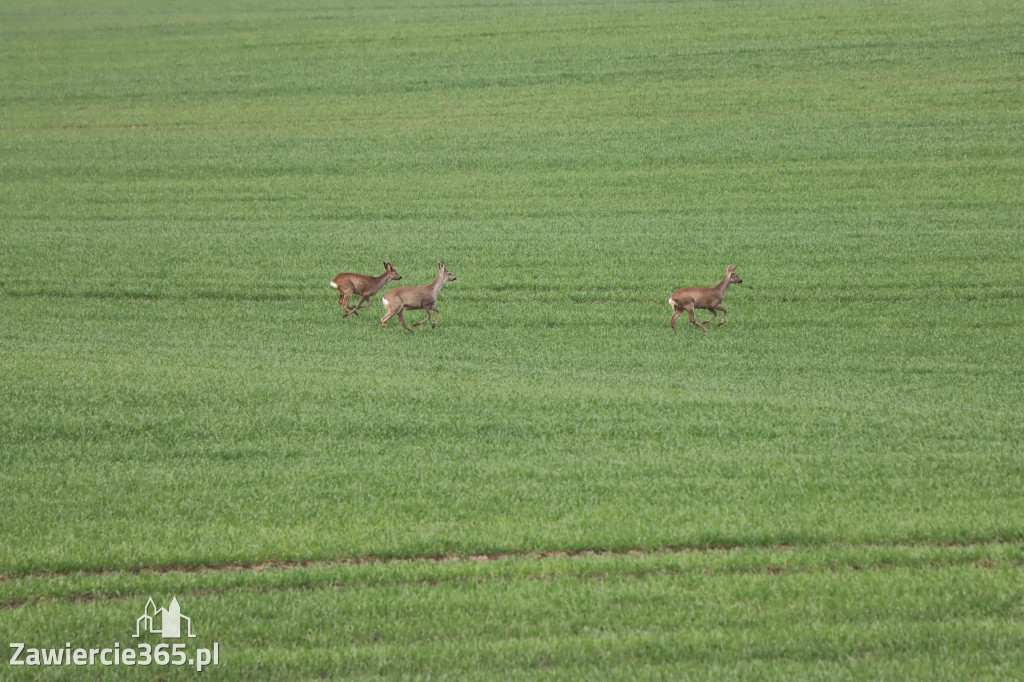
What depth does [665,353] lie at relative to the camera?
16344 millimetres

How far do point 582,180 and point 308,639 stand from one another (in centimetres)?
2017

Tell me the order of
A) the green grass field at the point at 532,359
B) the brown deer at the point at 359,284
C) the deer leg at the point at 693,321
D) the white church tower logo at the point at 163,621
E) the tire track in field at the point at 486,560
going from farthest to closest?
the brown deer at the point at 359,284
the deer leg at the point at 693,321
the tire track in field at the point at 486,560
the green grass field at the point at 532,359
the white church tower logo at the point at 163,621

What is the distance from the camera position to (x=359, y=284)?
1806cm

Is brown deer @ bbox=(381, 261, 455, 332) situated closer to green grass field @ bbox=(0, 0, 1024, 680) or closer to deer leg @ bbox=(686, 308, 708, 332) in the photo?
green grass field @ bbox=(0, 0, 1024, 680)

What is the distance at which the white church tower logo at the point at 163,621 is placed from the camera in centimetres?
828

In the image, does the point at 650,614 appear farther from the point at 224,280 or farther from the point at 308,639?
the point at 224,280

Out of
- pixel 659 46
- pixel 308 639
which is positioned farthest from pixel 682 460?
pixel 659 46

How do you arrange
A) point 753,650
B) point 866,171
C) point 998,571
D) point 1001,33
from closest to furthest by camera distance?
point 753,650 → point 998,571 → point 866,171 → point 1001,33

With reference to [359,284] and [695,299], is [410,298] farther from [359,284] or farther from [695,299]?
[695,299]

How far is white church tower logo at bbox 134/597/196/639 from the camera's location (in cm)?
828

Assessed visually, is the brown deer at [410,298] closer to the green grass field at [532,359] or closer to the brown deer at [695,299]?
the green grass field at [532,359]

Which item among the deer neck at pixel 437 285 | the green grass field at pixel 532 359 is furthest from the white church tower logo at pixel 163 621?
the deer neck at pixel 437 285

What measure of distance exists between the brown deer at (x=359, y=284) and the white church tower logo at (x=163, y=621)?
9.96 meters

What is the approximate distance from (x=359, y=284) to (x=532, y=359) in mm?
4031
